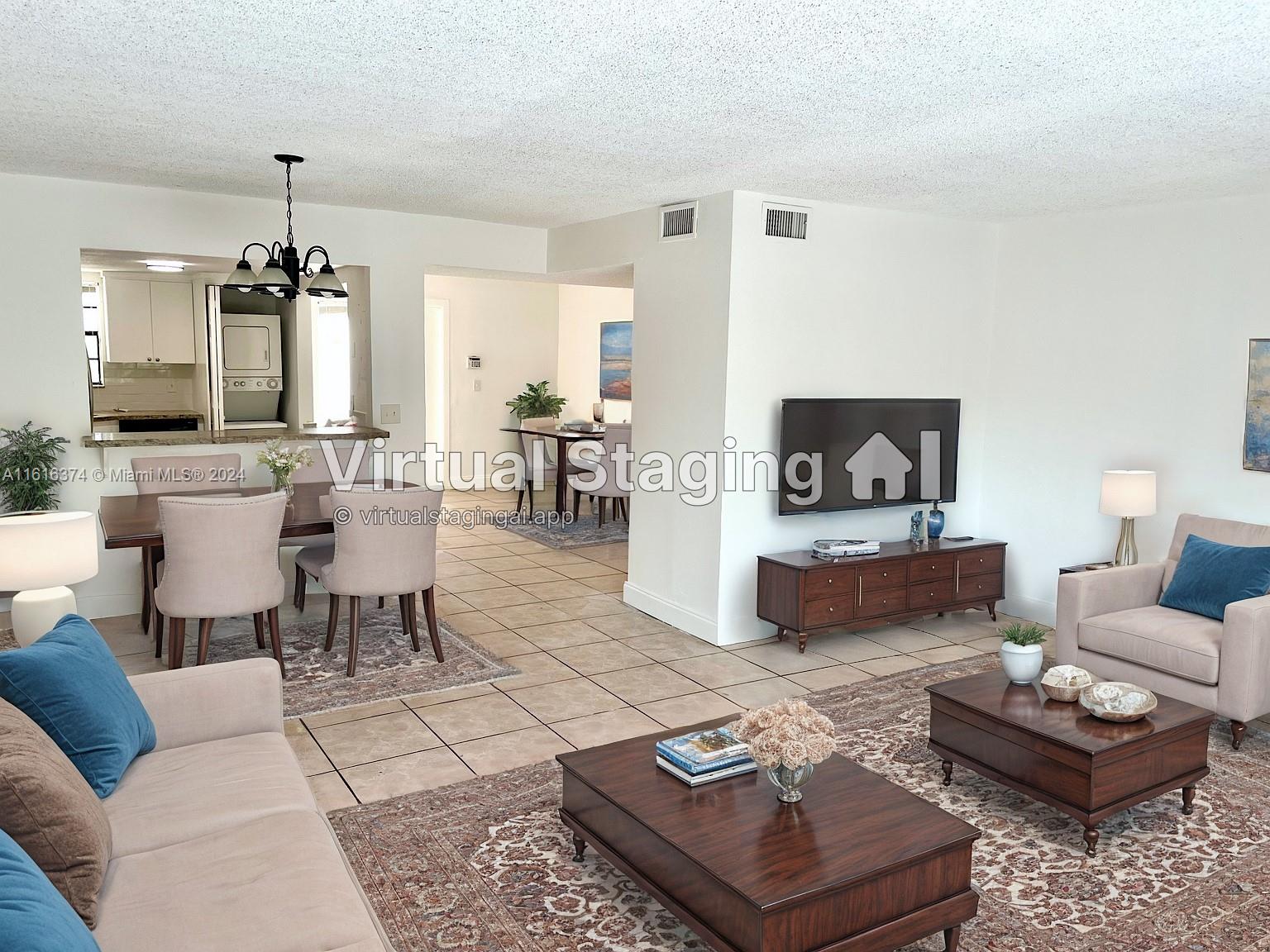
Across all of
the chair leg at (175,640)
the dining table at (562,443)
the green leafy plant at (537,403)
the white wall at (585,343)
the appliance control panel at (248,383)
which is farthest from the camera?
the green leafy plant at (537,403)

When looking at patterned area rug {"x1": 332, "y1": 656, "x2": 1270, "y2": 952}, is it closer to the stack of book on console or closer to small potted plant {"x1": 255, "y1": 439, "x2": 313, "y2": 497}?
the stack of book on console

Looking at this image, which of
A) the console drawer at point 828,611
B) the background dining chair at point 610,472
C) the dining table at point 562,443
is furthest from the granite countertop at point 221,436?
the console drawer at point 828,611

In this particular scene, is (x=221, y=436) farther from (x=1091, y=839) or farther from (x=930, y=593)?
(x=1091, y=839)

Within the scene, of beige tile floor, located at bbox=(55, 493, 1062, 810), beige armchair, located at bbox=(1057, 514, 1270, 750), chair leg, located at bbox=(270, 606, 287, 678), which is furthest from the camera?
chair leg, located at bbox=(270, 606, 287, 678)

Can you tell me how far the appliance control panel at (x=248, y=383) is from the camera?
9.17 metres

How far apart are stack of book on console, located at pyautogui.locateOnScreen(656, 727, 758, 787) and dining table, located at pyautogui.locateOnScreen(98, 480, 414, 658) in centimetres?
239

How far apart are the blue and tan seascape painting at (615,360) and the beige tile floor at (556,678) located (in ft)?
12.6

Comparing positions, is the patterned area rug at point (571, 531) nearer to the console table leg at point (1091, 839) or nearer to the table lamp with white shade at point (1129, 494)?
the table lamp with white shade at point (1129, 494)

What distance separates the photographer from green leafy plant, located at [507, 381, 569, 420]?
1078cm

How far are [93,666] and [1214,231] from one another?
5.29 meters

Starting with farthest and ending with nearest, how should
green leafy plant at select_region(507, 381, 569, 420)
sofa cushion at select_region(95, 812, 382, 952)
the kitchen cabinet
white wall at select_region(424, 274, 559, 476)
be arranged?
green leafy plant at select_region(507, 381, 569, 420) < white wall at select_region(424, 274, 559, 476) < the kitchen cabinet < sofa cushion at select_region(95, 812, 382, 952)

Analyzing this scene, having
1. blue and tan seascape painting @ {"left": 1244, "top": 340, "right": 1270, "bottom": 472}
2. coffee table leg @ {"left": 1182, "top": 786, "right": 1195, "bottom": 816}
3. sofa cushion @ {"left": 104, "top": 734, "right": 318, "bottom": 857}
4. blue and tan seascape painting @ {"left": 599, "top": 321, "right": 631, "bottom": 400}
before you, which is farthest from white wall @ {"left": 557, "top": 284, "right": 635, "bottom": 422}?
sofa cushion @ {"left": 104, "top": 734, "right": 318, "bottom": 857}

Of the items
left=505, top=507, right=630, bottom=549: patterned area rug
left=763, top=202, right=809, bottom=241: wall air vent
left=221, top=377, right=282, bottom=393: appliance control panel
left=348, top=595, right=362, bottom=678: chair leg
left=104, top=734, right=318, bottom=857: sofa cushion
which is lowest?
left=505, top=507, right=630, bottom=549: patterned area rug

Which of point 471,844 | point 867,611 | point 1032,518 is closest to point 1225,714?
point 867,611
